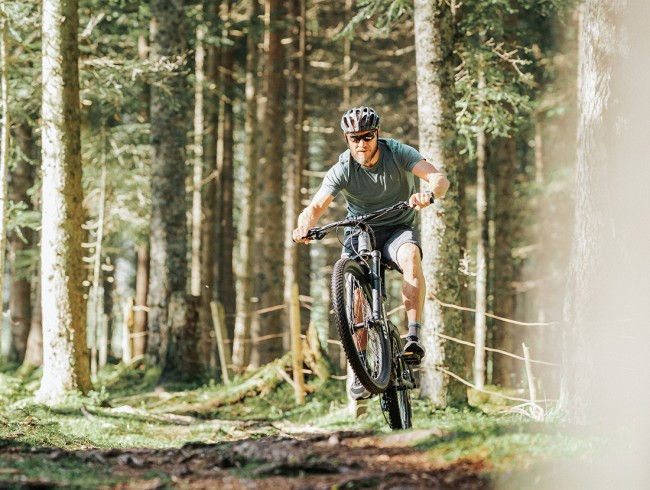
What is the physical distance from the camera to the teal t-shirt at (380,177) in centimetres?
748

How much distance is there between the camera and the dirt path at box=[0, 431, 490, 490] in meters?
4.69

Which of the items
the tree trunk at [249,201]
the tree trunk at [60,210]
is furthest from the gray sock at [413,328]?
the tree trunk at [249,201]

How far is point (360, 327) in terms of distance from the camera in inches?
282

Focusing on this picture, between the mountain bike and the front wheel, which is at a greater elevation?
the mountain bike

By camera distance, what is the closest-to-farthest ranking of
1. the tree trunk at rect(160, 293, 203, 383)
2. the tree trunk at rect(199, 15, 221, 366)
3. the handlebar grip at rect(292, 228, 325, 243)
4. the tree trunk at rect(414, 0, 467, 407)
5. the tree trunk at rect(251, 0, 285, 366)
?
the handlebar grip at rect(292, 228, 325, 243) < the tree trunk at rect(414, 0, 467, 407) < the tree trunk at rect(160, 293, 203, 383) < the tree trunk at rect(251, 0, 285, 366) < the tree trunk at rect(199, 15, 221, 366)

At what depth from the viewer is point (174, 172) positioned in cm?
1530

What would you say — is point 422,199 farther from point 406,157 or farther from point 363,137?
point 363,137

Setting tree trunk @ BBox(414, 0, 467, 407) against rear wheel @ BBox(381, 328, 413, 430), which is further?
tree trunk @ BBox(414, 0, 467, 407)

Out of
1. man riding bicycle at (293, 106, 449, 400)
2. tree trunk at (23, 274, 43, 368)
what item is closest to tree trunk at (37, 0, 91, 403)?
man riding bicycle at (293, 106, 449, 400)

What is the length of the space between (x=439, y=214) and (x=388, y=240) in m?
3.03

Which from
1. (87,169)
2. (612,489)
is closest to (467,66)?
(612,489)

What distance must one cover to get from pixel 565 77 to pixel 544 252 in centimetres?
697

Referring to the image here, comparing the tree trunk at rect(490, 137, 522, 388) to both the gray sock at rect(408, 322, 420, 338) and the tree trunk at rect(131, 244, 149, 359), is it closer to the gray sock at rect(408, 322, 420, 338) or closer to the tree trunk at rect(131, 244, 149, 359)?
the tree trunk at rect(131, 244, 149, 359)

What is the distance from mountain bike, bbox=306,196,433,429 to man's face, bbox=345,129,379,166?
54cm
